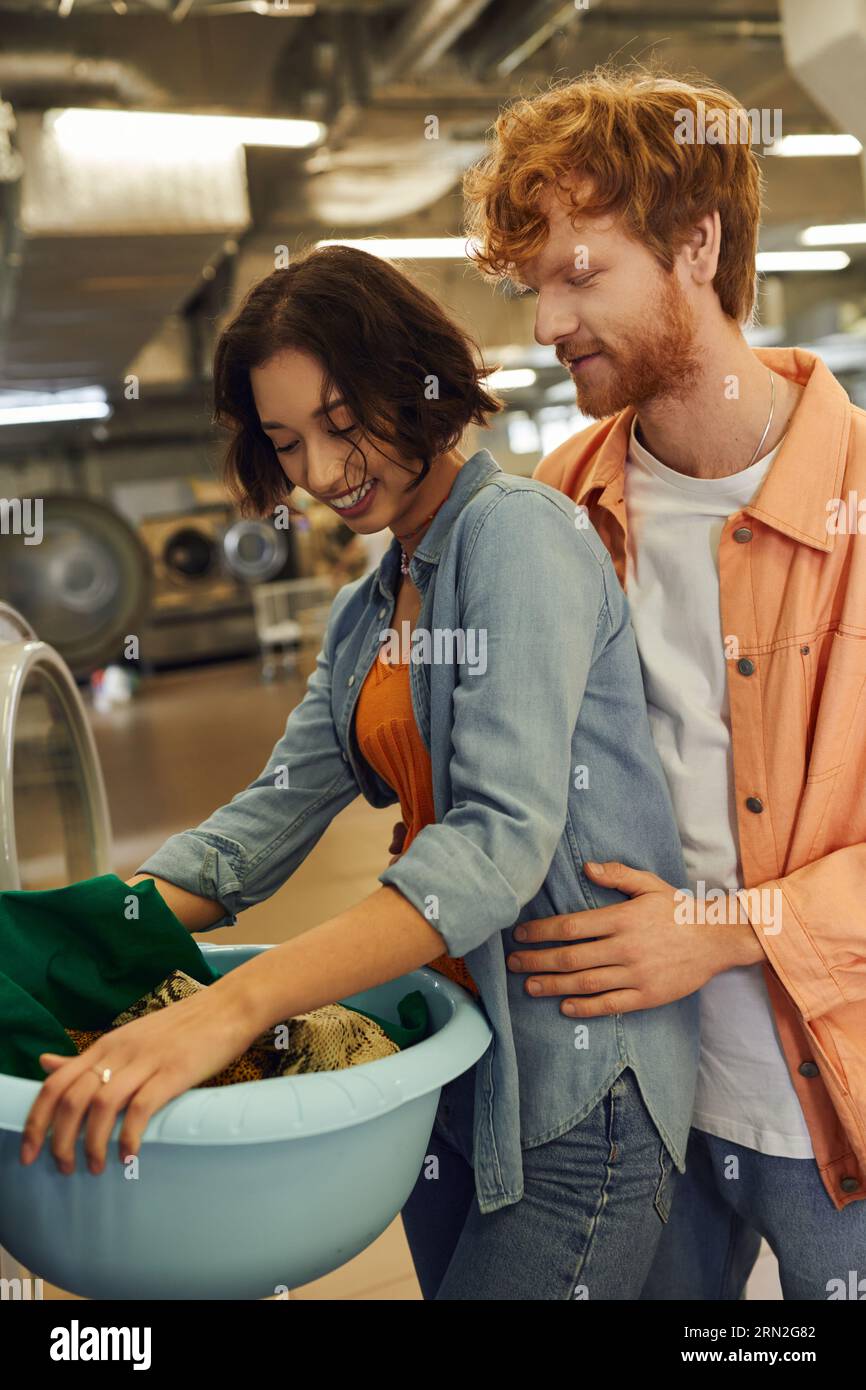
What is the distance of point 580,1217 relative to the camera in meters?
1.17

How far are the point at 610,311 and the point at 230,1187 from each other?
94 cm

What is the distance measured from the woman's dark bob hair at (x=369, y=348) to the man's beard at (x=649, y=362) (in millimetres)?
122

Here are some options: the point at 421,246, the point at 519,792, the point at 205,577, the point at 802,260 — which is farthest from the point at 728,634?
the point at 205,577

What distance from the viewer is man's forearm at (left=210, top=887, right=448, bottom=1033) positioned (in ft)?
3.05

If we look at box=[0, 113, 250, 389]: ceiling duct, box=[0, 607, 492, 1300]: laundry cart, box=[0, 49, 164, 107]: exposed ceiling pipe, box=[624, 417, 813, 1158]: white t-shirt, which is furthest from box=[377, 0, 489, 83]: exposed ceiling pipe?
box=[0, 607, 492, 1300]: laundry cart

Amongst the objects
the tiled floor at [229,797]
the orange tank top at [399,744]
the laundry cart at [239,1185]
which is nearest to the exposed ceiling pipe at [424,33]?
the tiled floor at [229,797]

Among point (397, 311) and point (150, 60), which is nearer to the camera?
point (397, 311)

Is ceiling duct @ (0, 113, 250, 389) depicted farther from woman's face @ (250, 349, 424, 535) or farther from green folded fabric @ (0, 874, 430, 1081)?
green folded fabric @ (0, 874, 430, 1081)

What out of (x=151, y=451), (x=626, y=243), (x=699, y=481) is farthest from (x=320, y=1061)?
(x=151, y=451)

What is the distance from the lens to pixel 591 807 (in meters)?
1.19

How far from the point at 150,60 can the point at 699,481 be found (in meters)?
6.15

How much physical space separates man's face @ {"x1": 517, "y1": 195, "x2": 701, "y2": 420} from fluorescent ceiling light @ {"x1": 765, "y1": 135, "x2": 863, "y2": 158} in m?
8.02
